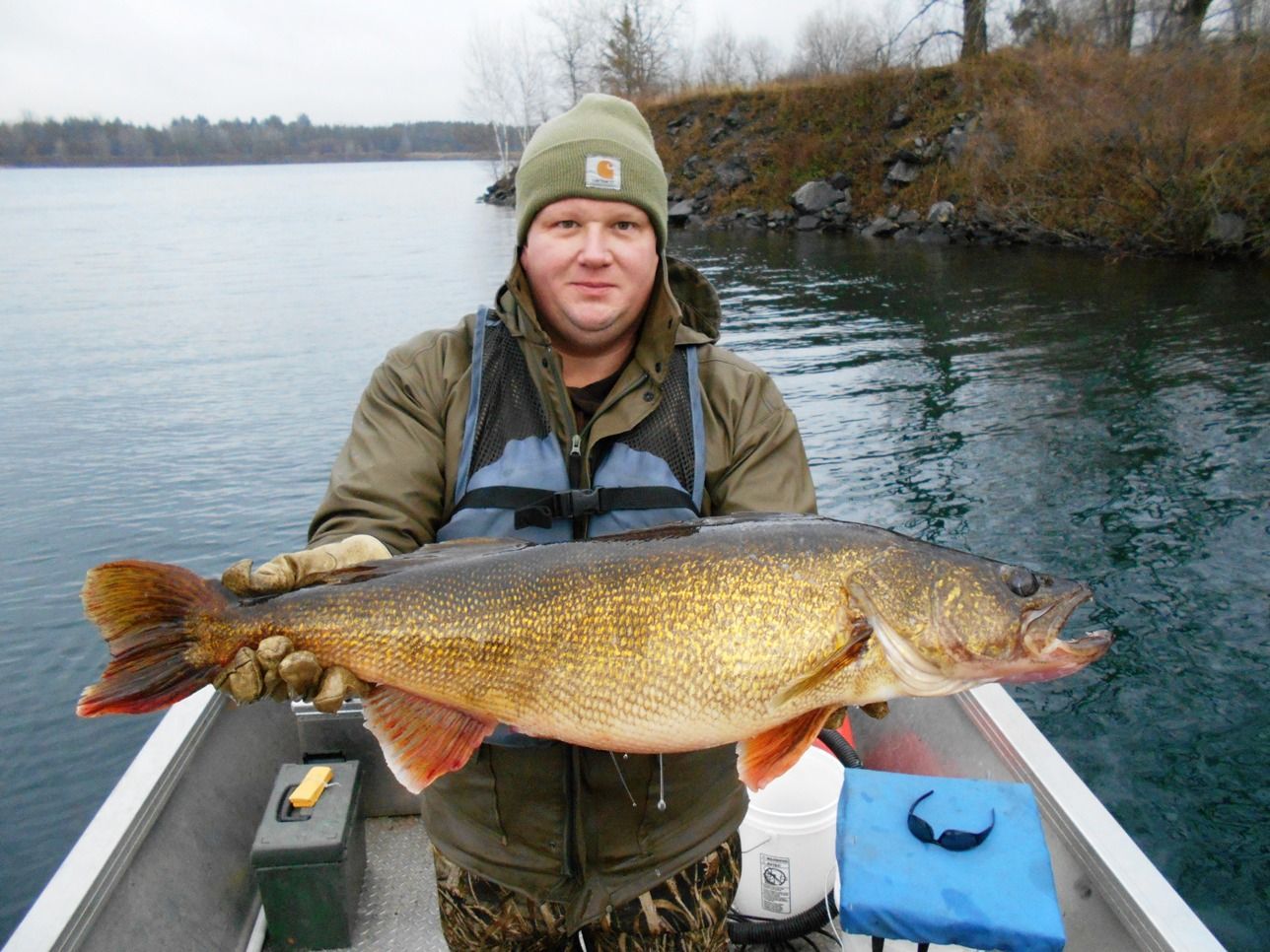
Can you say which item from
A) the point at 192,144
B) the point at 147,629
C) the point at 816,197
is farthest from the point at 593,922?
the point at 192,144

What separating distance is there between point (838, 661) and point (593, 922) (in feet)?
3.30

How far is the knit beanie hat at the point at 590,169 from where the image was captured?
8.80 ft

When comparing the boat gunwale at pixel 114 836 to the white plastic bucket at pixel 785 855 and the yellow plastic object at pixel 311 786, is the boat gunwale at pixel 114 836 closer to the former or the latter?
the yellow plastic object at pixel 311 786

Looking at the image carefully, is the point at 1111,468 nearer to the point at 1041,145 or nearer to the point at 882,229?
the point at 1041,145

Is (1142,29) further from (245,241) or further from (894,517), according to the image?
(245,241)

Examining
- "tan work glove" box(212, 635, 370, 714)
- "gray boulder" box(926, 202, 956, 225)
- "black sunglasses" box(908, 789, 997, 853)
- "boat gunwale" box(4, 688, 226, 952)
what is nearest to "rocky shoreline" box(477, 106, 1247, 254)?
"gray boulder" box(926, 202, 956, 225)

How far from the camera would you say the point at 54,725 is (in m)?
7.18

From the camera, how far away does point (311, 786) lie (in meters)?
3.88

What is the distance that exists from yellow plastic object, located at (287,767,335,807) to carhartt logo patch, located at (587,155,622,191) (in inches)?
107

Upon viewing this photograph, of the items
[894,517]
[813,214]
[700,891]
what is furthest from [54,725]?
[813,214]

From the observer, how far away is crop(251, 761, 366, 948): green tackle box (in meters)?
3.62

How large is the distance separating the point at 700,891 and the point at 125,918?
1.91m

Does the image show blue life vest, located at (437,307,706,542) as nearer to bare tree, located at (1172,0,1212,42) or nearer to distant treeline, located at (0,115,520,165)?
bare tree, located at (1172,0,1212,42)

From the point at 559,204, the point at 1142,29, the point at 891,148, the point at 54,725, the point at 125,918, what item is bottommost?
the point at 54,725
